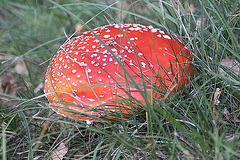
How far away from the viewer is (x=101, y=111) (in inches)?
75.1

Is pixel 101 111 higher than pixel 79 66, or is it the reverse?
pixel 79 66

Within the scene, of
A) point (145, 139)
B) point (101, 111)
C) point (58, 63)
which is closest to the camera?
point (145, 139)

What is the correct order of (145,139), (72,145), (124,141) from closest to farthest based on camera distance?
1. (124,141)
2. (145,139)
3. (72,145)

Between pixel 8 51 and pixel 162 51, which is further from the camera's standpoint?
pixel 8 51

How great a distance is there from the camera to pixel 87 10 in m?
3.40

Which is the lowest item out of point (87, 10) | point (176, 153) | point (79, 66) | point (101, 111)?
point (176, 153)

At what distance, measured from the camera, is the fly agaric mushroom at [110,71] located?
1909 mm

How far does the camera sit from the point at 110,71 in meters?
2.00

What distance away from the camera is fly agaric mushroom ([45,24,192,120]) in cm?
191

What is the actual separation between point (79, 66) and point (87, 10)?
1.57 meters

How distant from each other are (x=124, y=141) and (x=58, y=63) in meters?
1.11

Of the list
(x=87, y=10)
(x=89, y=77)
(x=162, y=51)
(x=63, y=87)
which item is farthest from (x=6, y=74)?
(x=162, y=51)

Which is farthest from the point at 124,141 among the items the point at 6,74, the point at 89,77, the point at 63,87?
the point at 6,74

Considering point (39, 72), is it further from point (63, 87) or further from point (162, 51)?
point (162, 51)
